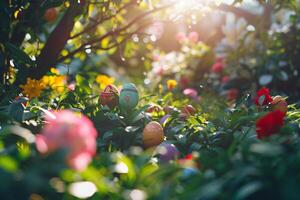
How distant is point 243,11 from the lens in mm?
5531

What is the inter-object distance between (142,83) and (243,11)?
1.63m

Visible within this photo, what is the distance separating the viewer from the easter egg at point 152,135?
1862mm

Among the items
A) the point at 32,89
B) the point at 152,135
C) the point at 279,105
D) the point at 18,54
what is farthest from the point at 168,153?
the point at 18,54

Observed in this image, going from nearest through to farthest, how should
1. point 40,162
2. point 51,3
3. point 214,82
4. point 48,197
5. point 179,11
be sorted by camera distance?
point 40,162 → point 48,197 → point 51,3 → point 179,11 → point 214,82

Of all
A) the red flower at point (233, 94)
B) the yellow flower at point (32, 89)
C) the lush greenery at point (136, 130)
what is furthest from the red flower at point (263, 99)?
the red flower at point (233, 94)

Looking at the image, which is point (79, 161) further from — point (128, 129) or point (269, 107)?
point (269, 107)

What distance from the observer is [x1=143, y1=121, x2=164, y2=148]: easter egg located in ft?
6.11

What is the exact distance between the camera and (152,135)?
6.11 ft

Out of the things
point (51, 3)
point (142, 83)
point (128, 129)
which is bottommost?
point (128, 129)

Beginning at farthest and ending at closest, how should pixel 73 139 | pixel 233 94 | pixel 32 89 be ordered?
pixel 233 94 < pixel 32 89 < pixel 73 139

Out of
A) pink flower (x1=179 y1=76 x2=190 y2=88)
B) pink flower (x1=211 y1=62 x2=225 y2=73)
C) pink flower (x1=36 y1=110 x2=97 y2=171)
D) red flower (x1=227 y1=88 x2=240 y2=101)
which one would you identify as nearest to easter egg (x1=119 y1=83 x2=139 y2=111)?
pink flower (x1=36 y1=110 x2=97 y2=171)

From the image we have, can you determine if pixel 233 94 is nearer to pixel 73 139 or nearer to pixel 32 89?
pixel 32 89

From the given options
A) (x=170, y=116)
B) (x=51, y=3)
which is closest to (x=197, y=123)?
(x=170, y=116)

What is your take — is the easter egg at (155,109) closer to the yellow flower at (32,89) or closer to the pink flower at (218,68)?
the yellow flower at (32,89)
